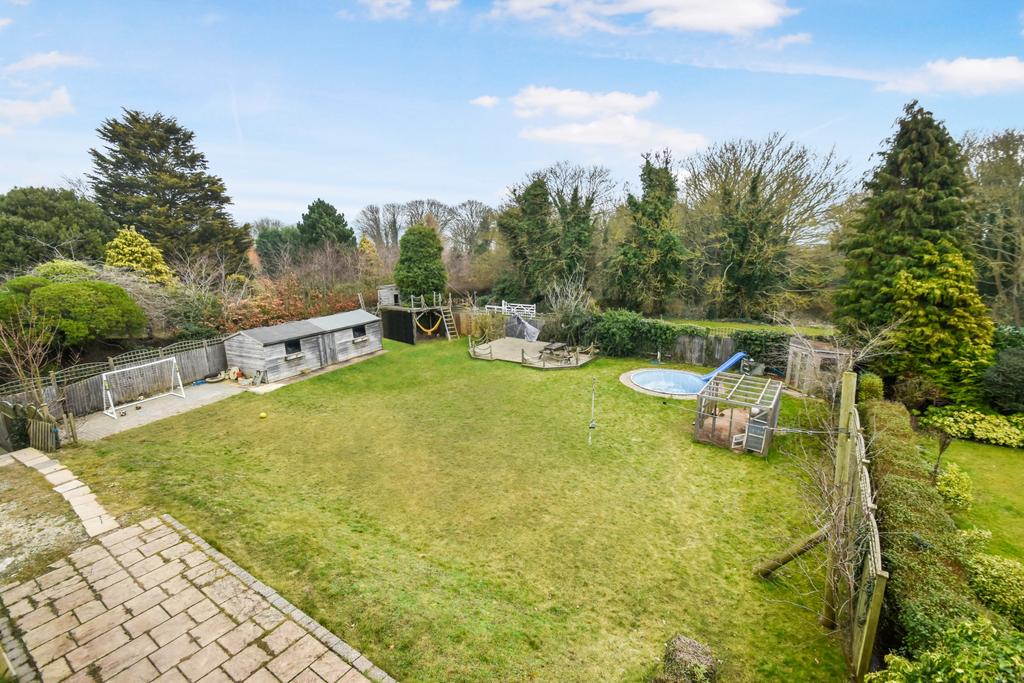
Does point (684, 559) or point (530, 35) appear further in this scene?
point (530, 35)

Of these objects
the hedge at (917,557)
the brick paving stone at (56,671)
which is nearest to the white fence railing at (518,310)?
the hedge at (917,557)

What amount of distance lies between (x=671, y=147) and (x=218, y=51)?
23.1 meters

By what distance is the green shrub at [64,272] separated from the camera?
48.9ft

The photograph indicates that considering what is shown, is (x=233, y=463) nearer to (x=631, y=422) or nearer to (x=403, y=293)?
(x=631, y=422)

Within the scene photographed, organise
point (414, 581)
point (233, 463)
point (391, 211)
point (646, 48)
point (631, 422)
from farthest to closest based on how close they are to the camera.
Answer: point (391, 211) → point (646, 48) → point (631, 422) → point (233, 463) → point (414, 581)

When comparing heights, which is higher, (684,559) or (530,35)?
(530,35)

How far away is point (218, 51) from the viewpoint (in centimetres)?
1263

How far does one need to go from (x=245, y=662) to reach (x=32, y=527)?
5.41 metres

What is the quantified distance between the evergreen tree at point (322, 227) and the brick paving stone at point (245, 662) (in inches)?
1457

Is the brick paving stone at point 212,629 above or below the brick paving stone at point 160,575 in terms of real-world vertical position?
below

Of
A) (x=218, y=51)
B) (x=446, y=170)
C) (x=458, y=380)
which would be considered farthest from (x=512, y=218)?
(x=218, y=51)

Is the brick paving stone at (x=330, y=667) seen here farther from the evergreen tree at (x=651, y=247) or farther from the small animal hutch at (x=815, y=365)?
the evergreen tree at (x=651, y=247)

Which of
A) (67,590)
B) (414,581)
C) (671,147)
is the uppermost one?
(671,147)

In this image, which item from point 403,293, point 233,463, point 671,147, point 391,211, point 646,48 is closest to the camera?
point 233,463
